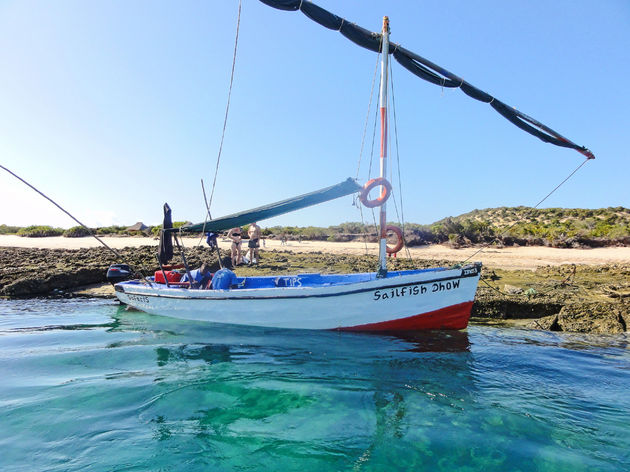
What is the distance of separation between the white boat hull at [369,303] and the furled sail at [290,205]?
2.02 m

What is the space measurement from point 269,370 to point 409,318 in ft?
13.2

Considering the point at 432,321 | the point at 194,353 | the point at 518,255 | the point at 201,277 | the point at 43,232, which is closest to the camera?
the point at 194,353

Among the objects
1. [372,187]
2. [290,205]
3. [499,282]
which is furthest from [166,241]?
[499,282]

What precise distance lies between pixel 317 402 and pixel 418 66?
946 centimetres

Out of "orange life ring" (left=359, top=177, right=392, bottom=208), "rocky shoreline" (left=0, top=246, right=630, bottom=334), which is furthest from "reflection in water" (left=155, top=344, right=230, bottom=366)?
"rocky shoreline" (left=0, top=246, right=630, bottom=334)

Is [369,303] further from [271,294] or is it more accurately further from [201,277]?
[201,277]

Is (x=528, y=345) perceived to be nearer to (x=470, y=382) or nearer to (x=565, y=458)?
(x=470, y=382)

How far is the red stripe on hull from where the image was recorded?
30.3ft

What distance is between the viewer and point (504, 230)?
22156 millimetres

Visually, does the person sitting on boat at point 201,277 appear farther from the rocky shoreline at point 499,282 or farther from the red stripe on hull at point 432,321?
the red stripe on hull at point 432,321

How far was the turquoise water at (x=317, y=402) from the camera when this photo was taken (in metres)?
4.21

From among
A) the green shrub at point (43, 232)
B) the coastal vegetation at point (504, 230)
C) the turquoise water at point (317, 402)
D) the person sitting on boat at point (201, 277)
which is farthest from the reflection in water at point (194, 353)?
the green shrub at point (43, 232)

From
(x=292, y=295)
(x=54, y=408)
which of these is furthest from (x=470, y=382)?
(x=54, y=408)

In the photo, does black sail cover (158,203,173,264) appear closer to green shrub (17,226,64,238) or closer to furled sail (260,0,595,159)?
furled sail (260,0,595,159)
